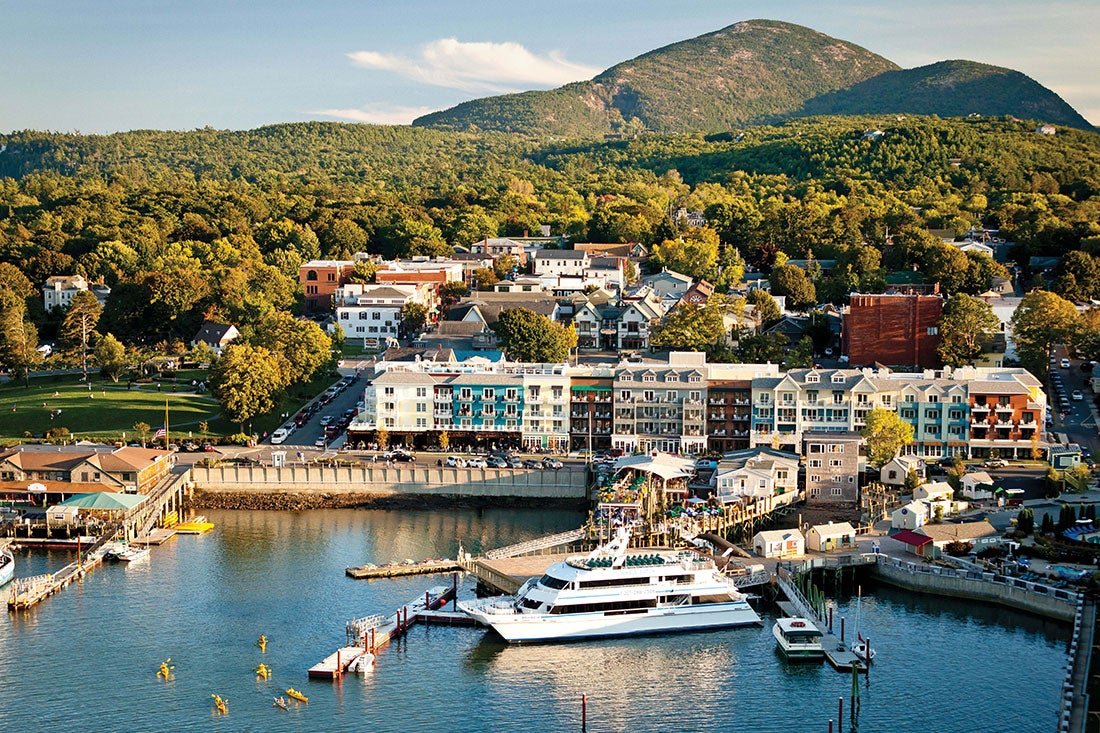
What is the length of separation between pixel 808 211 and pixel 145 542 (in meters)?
60.3

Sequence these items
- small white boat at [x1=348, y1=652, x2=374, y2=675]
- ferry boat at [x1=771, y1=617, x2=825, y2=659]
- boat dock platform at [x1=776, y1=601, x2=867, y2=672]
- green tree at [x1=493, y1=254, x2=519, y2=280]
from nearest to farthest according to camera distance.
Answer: small white boat at [x1=348, y1=652, x2=374, y2=675] < boat dock platform at [x1=776, y1=601, x2=867, y2=672] < ferry boat at [x1=771, y1=617, x2=825, y2=659] < green tree at [x1=493, y1=254, x2=519, y2=280]

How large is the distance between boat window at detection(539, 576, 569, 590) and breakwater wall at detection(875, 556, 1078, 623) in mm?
9937

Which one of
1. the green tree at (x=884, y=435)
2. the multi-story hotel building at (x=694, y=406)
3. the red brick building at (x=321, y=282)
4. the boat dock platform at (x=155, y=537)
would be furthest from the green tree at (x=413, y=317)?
the green tree at (x=884, y=435)

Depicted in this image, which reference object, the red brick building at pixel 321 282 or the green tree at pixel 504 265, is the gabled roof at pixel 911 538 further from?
the red brick building at pixel 321 282

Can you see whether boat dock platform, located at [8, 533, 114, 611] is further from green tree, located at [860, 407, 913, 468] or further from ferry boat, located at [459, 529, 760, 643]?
green tree, located at [860, 407, 913, 468]

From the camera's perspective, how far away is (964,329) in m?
62.3

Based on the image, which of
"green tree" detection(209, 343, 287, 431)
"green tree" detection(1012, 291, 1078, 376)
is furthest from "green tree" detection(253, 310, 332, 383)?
"green tree" detection(1012, 291, 1078, 376)

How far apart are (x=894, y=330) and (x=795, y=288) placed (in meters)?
12.0

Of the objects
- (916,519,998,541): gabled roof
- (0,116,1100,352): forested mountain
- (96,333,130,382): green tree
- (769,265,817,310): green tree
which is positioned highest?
(0,116,1100,352): forested mountain

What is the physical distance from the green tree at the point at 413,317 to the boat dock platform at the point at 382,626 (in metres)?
36.8

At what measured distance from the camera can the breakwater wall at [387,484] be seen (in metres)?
49.5

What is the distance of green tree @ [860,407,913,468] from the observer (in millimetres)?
49469

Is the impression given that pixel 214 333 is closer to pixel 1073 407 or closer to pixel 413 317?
pixel 413 317

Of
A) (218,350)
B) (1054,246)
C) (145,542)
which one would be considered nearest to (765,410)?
(145,542)
